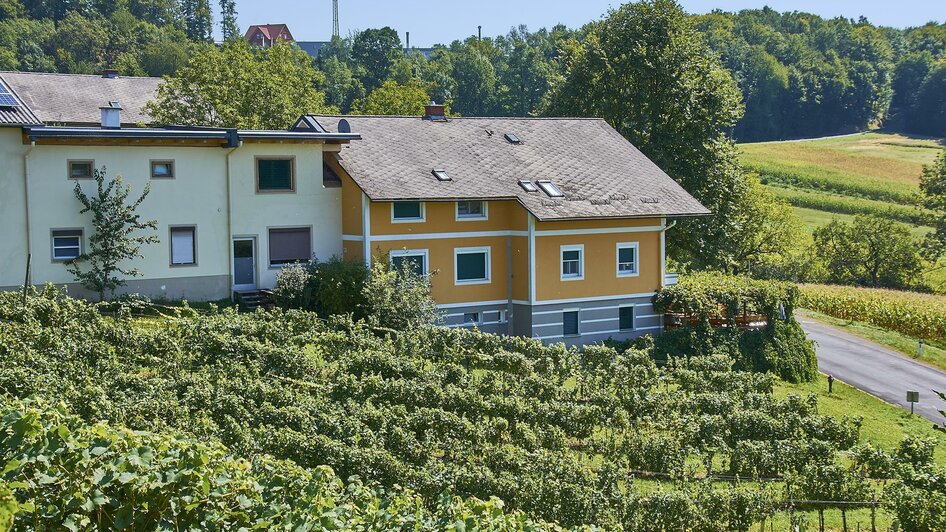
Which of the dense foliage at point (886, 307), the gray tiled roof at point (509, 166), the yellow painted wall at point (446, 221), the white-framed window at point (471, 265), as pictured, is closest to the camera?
the yellow painted wall at point (446, 221)

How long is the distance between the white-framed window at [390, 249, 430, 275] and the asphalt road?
14996 millimetres

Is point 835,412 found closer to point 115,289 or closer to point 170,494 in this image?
point 115,289

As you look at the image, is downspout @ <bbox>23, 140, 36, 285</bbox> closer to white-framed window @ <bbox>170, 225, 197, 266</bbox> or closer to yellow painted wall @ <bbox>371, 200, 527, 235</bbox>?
white-framed window @ <bbox>170, 225, 197, 266</bbox>

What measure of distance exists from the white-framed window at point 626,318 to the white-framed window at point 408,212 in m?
7.97

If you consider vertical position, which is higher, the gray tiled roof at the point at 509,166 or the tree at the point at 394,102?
the tree at the point at 394,102

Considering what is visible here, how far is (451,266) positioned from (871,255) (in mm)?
37750

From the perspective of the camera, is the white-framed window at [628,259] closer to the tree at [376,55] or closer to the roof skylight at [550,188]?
the roof skylight at [550,188]

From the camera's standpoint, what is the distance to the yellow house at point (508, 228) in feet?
122

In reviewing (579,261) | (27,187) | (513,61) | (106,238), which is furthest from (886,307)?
(513,61)

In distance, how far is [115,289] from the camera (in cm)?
3438

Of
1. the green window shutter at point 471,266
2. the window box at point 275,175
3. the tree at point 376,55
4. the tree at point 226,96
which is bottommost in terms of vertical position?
the green window shutter at point 471,266

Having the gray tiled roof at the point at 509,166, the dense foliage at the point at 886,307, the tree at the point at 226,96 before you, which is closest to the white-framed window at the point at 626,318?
the gray tiled roof at the point at 509,166

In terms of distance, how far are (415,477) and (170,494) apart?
8918mm

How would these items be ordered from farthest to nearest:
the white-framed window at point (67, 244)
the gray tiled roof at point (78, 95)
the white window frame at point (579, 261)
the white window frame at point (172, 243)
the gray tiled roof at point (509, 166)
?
the gray tiled roof at point (78, 95) → the white window frame at point (579, 261) → the gray tiled roof at point (509, 166) → the white window frame at point (172, 243) → the white-framed window at point (67, 244)
